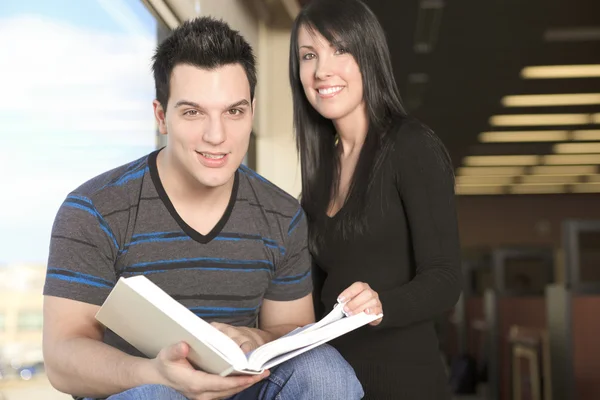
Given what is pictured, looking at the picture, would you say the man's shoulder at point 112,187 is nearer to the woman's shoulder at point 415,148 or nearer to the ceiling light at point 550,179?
the woman's shoulder at point 415,148

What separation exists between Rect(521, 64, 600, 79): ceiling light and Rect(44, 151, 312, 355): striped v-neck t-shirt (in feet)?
20.5

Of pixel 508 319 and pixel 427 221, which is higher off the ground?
pixel 427 221

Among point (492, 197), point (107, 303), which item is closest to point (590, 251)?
point (492, 197)

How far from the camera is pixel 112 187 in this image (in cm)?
147

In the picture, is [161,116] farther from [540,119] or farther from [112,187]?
[540,119]

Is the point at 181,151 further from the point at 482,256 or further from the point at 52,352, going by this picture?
the point at 482,256

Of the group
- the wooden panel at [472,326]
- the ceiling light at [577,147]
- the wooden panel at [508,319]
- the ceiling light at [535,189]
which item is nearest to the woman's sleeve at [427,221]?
the wooden panel at [508,319]

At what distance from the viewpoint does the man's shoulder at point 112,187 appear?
145cm

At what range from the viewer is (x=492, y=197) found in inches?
624

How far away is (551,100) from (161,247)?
25.4ft

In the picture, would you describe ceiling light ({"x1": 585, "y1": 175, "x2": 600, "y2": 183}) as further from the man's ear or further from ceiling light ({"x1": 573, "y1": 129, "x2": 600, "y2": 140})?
the man's ear

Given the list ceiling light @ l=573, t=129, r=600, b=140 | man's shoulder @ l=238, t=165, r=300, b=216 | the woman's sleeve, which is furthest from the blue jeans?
ceiling light @ l=573, t=129, r=600, b=140

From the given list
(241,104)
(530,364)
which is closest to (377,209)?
(241,104)

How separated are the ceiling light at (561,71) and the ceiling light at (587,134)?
8.61 feet
